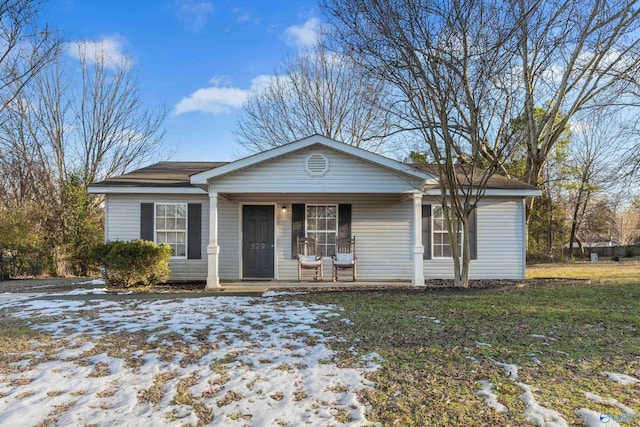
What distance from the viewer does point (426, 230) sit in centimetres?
1054

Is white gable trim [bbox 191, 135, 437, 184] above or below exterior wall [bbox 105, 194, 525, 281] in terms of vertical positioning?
above

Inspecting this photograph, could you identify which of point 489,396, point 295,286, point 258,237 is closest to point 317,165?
point 295,286

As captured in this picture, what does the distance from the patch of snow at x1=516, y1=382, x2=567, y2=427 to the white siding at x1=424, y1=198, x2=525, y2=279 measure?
306 inches

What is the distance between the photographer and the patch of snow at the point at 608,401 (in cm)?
278

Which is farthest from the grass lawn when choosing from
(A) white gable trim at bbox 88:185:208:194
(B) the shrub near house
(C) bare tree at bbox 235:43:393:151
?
(C) bare tree at bbox 235:43:393:151

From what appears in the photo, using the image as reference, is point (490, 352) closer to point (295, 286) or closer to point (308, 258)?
point (295, 286)

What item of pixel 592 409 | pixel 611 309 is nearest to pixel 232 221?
pixel 611 309

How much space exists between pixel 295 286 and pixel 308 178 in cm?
247

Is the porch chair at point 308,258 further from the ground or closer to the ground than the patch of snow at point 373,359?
further from the ground

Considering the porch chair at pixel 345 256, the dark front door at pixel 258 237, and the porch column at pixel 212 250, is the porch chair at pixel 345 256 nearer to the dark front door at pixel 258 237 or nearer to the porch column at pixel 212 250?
the dark front door at pixel 258 237

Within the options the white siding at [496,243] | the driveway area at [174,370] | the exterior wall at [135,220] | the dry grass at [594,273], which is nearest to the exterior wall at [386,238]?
the white siding at [496,243]

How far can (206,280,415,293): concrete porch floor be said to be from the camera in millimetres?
8734

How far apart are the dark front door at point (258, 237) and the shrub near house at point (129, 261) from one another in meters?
2.30

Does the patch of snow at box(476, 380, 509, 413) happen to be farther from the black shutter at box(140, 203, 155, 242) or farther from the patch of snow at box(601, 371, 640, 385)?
the black shutter at box(140, 203, 155, 242)
